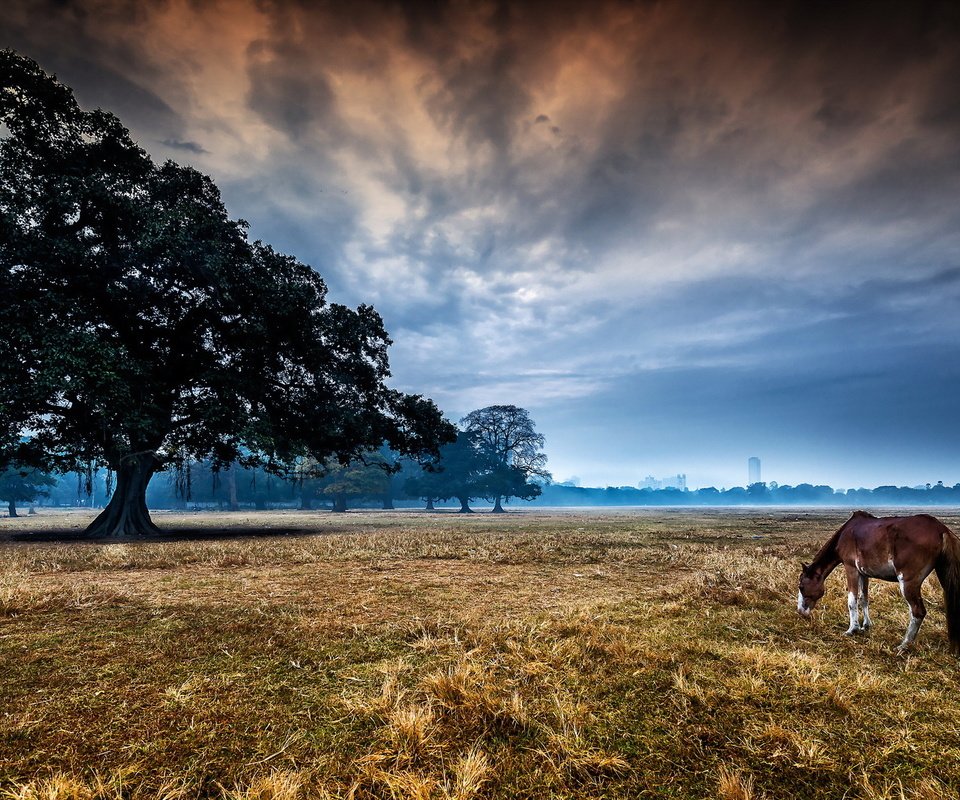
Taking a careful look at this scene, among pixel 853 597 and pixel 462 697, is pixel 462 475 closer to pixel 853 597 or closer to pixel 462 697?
pixel 853 597

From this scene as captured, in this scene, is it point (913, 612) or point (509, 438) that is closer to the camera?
point (913, 612)

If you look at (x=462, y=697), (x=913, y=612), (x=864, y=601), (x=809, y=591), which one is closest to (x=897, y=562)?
(x=913, y=612)

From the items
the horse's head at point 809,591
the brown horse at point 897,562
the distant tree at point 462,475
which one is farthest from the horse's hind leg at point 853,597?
the distant tree at point 462,475

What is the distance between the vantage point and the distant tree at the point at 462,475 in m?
74.4

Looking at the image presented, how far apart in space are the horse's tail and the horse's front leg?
3.27ft

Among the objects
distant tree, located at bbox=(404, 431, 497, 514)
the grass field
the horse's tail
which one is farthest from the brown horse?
distant tree, located at bbox=(404, 431, 497, 514)

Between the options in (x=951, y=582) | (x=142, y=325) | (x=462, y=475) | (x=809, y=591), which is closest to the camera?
(x=951, y=582)

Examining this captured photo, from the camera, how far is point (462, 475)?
74938mm

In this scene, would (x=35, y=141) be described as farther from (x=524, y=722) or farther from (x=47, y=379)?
(x=524, y=722)

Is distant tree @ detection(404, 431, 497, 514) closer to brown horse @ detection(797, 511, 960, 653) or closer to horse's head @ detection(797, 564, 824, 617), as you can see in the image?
horse's head @ detection(797, 564, 824, 617)

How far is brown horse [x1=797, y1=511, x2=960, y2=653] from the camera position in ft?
19.4

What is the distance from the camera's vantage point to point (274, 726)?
12.0ft

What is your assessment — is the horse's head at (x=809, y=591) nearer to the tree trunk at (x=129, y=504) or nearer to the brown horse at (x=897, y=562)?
the brown horse at (x=897, y=562)

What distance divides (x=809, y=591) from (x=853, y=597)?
0.78 metres
